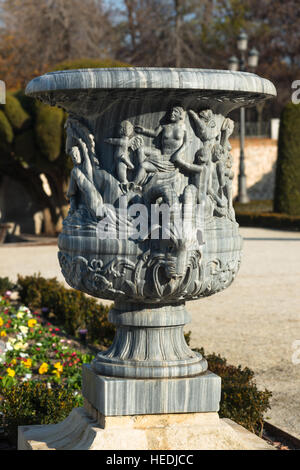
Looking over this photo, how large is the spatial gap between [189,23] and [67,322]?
31.4m

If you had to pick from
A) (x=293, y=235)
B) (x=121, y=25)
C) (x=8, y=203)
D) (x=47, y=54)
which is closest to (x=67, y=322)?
(x=293, y=235)

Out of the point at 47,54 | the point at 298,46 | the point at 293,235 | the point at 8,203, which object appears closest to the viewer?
the point at 293,235

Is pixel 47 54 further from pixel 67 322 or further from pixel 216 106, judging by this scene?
pixel 216 106

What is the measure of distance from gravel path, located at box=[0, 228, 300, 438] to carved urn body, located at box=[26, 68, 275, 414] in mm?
1414

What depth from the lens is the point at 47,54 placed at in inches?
1139

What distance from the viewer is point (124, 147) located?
3.12 m

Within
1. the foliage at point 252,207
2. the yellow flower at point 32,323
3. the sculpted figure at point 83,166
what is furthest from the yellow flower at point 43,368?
the foliage at point 252,207

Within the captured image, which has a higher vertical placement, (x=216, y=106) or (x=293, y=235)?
(x=216, y=106)

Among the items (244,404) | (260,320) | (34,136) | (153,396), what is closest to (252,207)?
(34,136)

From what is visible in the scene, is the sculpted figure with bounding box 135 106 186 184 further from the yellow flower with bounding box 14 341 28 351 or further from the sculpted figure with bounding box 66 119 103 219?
the yellow flower with bounding box 14 341 28 351

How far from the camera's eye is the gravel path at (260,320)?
5090 millimetres

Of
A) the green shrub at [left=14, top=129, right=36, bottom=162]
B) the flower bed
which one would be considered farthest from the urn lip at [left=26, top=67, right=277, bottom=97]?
the green shrub at [left=14, top=129, right=36, bottom=162]

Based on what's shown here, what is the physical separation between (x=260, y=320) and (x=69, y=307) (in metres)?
1.87

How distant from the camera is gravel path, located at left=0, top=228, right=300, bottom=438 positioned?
5090 mm
